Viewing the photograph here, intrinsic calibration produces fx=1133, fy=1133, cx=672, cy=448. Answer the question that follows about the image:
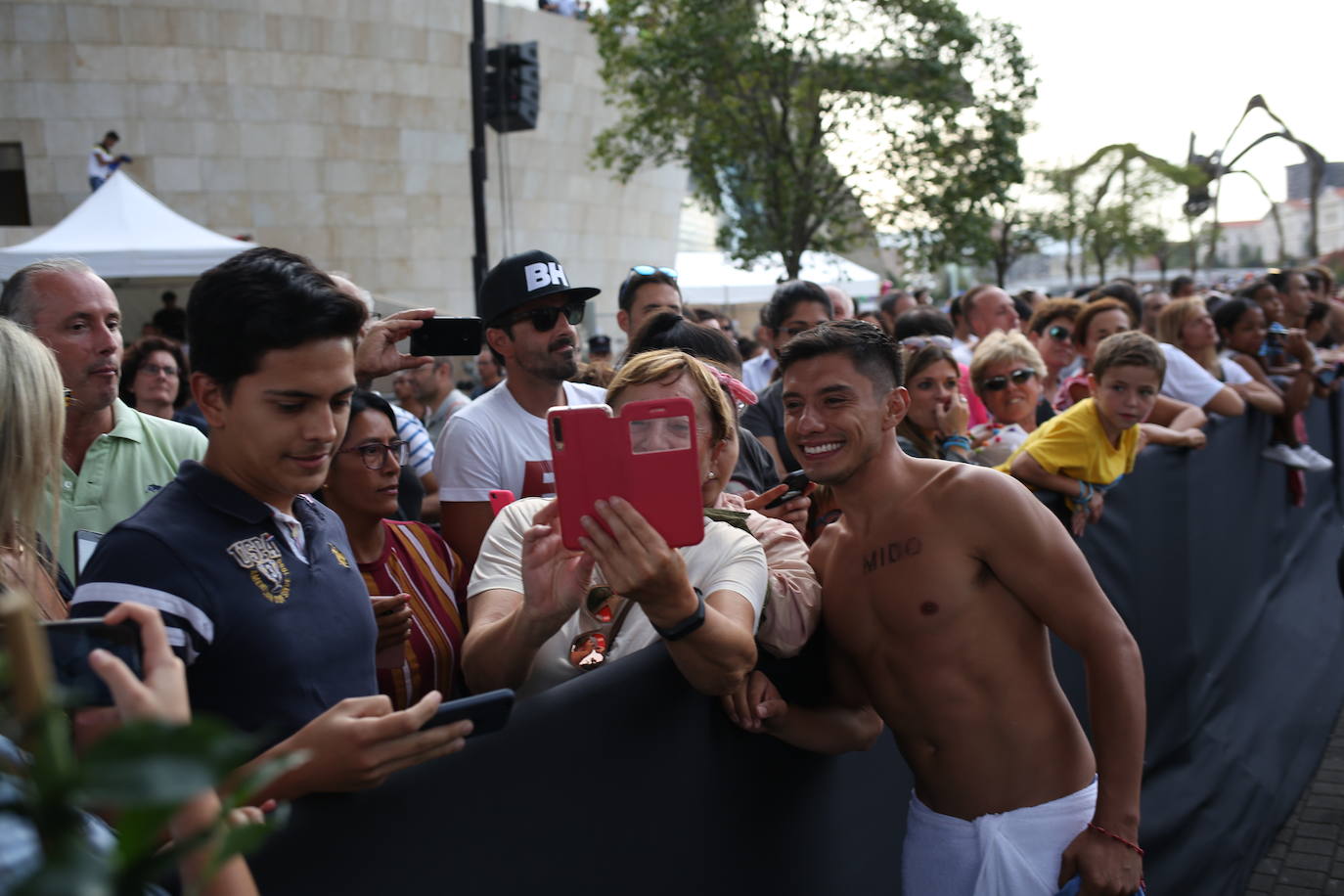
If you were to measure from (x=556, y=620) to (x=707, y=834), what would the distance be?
2.00 ft

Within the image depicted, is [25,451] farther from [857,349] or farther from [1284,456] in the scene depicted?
[1284,456]

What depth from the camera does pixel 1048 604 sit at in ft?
9.38

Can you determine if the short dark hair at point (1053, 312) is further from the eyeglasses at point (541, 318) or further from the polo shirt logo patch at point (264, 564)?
the polo shirt logo patch at point (264, 564)

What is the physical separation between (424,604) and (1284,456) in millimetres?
6588

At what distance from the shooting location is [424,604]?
3396 millimetres

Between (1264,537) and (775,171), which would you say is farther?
(775,171)

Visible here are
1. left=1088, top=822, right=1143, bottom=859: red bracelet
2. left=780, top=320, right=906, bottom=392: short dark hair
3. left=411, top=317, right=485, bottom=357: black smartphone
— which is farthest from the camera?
left=411, top=317, right=485, bottom=357: black smartphone

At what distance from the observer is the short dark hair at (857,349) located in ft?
10.1

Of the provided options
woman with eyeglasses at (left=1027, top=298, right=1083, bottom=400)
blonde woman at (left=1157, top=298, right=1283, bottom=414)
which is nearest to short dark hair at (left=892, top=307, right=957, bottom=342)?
woman with eyeglasses at (left=1027, top=298, right=1083, bottom=400)

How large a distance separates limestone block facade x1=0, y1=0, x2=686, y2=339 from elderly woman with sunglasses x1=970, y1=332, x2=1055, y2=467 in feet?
48.7

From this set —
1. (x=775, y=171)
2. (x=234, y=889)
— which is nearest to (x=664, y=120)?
(x=775, y=171)

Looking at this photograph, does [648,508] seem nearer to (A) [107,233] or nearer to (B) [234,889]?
(B) [234,889]

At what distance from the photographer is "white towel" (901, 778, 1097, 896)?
2.85 metres

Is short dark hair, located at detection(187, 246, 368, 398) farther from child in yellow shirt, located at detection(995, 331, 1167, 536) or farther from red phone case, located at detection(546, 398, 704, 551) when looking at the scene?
child in yellow shirt, located at detection(995, 331, 1167, 536)
